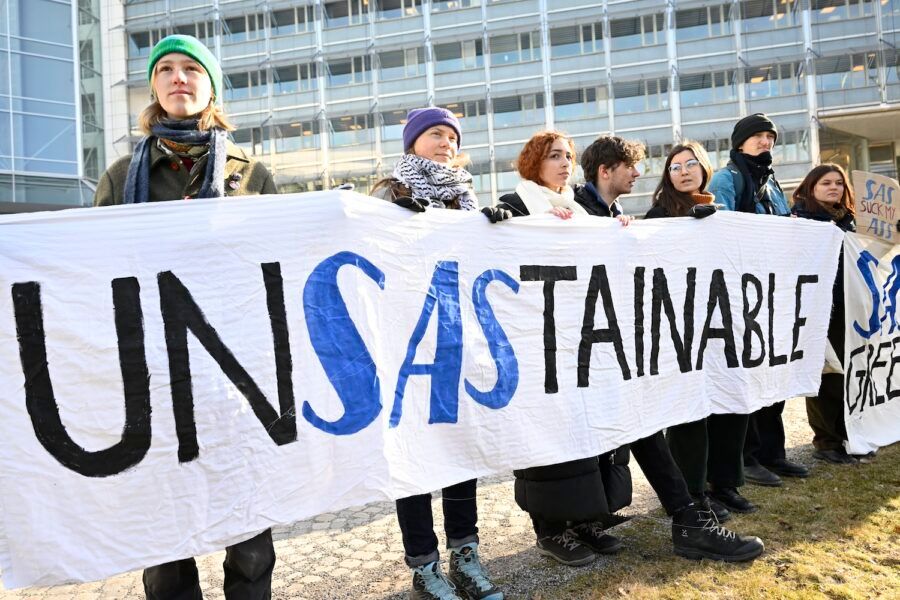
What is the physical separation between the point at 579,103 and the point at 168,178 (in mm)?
35131

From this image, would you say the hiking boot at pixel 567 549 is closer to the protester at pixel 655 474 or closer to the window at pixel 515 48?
the protester at pixel 655 474

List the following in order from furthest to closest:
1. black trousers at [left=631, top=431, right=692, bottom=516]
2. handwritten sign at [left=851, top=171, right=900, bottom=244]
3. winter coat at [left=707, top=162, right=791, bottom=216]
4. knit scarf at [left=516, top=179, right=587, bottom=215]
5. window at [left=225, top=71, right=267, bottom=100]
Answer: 1. window at [left=225, top=71, right=267, bottom=100]
2. handwritten sign at [left=851, top=171, right=900, bottom=244]
3. winter coat at [left=707, top=162, right=791, bottom=216]
4. knit scarf at [left=516, top=179, right=587, bottom=215]
5. black trousers at [left=631, top=431, right=692, bottom=516]

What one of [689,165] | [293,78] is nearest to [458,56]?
[293,78]

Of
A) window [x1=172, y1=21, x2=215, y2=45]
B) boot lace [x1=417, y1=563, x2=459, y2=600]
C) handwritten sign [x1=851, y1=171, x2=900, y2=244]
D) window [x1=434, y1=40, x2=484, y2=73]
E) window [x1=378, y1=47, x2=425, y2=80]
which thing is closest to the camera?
boot lace [x1=417, y1=563, x2=459, y2=600]

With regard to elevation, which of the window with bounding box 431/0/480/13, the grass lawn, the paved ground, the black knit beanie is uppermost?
the window with bounding box 431/0/480/13

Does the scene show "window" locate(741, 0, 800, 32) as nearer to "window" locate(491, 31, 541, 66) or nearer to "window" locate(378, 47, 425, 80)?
"window" locate(491, 31, 541, 66)

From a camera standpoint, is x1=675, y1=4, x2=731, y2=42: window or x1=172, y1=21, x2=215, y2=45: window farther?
x1=172, y1=21, x2=215, y2=45: window

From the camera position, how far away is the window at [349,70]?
36781 millimetres

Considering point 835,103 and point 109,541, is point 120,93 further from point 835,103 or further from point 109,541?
point 109,541

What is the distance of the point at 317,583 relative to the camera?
3031mm

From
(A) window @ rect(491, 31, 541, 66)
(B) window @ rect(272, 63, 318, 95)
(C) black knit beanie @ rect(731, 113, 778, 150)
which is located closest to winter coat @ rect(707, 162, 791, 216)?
(C) black knit beanie @ rect(731, 113, 778, 150)

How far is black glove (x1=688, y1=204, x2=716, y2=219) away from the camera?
3594 millimetres

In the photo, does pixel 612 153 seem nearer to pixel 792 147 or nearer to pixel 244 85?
pixel 792 147

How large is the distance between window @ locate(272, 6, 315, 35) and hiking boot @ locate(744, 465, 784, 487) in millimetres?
37838
